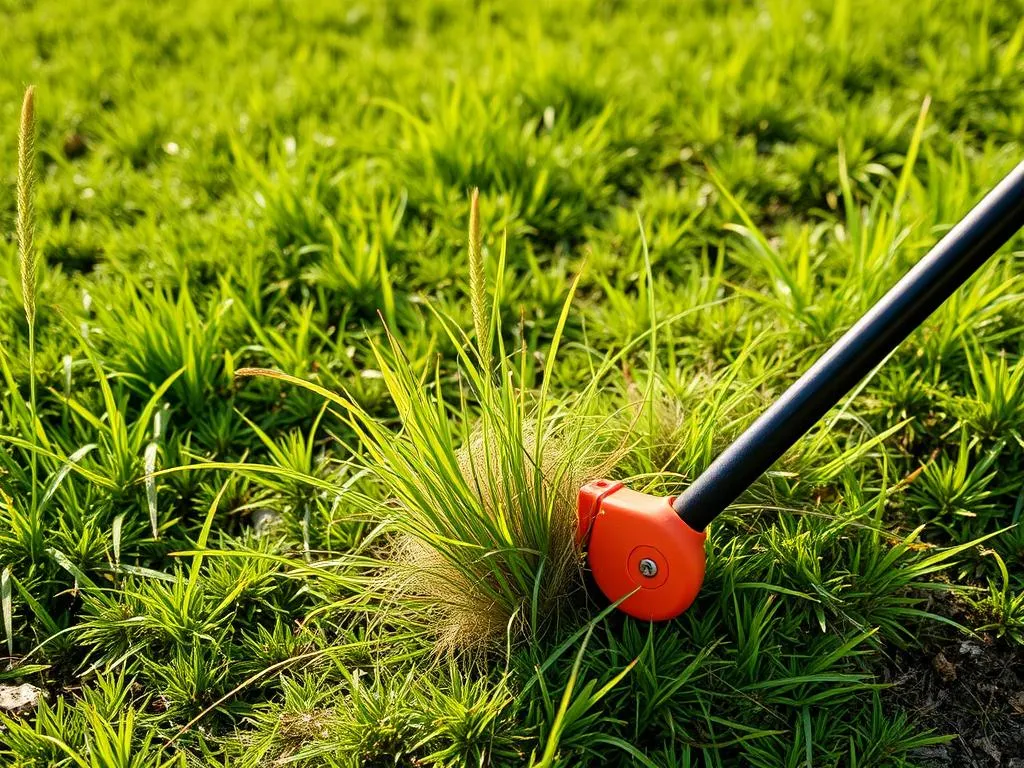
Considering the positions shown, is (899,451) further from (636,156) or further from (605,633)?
(636,156)

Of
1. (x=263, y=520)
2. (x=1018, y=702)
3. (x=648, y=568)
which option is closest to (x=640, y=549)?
(x=648, y=568)

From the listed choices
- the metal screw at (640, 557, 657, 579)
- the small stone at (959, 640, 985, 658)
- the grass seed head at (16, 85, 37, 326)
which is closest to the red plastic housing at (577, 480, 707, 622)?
the metal screw at (640, 557, 657, 579)

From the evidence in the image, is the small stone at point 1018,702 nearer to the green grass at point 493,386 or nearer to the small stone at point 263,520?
the green grass at point 493,386

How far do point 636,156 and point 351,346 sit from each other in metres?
1.11

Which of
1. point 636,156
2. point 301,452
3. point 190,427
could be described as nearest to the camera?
point 301,452

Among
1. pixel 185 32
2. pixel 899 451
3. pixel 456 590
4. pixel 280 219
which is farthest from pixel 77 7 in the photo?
pixel 899 451

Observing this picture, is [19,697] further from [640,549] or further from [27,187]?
[640,549]

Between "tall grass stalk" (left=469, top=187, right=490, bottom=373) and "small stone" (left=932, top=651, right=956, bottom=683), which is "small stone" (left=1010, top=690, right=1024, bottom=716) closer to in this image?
"small stone" (left=932, top=651, right=956, bottom=683)

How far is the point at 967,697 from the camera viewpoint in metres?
1.73

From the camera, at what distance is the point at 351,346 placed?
243 centimetres

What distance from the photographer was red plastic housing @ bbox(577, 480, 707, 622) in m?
1.58

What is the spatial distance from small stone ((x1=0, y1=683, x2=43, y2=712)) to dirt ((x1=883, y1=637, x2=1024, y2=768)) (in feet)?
5.15

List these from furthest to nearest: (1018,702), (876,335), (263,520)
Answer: (263,520)
(1018,702)
(876,335)

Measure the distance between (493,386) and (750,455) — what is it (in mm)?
435
